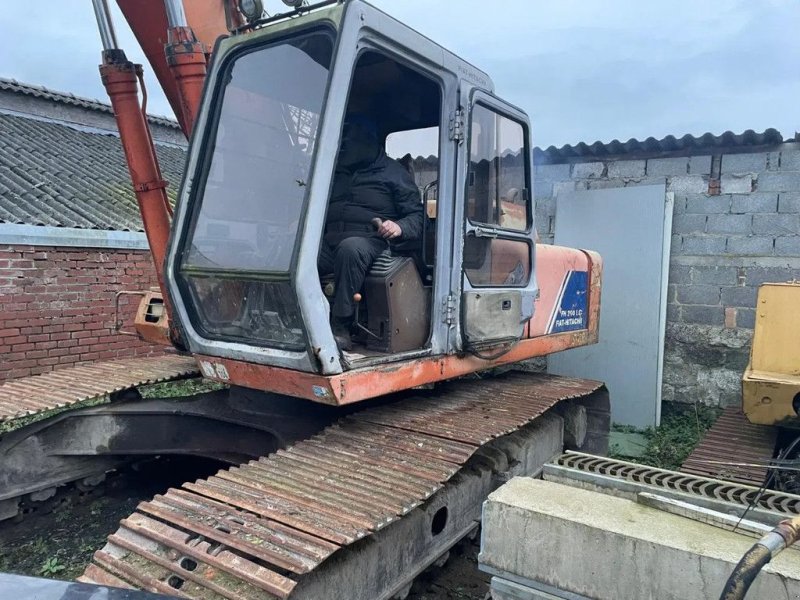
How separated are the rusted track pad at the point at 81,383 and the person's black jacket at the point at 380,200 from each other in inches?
58.1

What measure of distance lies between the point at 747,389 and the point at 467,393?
175 cm

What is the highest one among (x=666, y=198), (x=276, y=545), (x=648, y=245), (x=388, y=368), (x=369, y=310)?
(x=666, y=198)

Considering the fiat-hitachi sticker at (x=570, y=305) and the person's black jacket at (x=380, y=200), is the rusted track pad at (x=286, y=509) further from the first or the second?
the fiat-hitachi sticker at (x=570, y=305)

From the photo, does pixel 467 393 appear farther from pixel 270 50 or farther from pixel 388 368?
pixel 270 50

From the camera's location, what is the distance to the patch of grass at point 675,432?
17.5ft

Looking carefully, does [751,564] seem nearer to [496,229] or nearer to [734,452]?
[496,229]

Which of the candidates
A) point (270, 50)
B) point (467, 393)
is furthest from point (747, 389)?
point (270, 50)

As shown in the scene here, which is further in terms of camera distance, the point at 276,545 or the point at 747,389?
the point at 747,389

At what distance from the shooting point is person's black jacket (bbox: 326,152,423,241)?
3203 millimetres

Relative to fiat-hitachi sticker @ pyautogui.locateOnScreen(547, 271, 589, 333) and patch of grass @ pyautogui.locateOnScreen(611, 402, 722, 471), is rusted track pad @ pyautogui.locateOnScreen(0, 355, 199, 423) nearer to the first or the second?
fiat-hitachi sticker @ pyautogui.locateOnScreen(547, 271, 589, 333)

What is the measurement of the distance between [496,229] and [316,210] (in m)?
1.25

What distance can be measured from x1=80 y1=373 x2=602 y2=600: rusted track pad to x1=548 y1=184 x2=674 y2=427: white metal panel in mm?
3570

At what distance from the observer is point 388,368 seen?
2.86 metres

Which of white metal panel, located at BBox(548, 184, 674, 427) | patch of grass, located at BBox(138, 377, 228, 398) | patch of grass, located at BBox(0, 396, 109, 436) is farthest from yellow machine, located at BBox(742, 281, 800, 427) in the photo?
patch of grass, located at BBox(138, 377, 228, 398)
